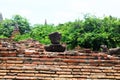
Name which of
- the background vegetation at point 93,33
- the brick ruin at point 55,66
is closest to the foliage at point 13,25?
the background vegetation at point 93,33

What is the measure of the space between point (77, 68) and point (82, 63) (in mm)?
235

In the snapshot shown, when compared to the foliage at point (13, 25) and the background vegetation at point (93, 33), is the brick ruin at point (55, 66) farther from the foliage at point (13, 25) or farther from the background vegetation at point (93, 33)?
the foliage at point (13, 25)

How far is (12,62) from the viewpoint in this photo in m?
6.99

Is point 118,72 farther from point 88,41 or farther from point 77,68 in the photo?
point 88,41

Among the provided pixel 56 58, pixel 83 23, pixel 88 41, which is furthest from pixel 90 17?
pixel 56 58

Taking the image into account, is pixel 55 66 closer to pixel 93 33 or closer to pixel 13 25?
pixel 93 33

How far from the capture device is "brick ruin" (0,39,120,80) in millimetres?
6652

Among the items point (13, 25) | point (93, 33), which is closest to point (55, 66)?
point (93, 33)

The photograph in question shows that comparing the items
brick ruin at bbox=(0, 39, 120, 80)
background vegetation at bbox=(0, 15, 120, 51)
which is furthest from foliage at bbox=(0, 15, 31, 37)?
brick ruin at bbox=(0, 39, 120, 80)

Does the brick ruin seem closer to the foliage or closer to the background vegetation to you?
the background vegetation

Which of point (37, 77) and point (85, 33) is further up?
point (85, 33)

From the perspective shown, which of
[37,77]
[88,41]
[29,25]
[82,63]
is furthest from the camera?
[29,25]

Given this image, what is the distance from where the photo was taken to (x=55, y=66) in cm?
693

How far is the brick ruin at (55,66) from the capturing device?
6.65m
